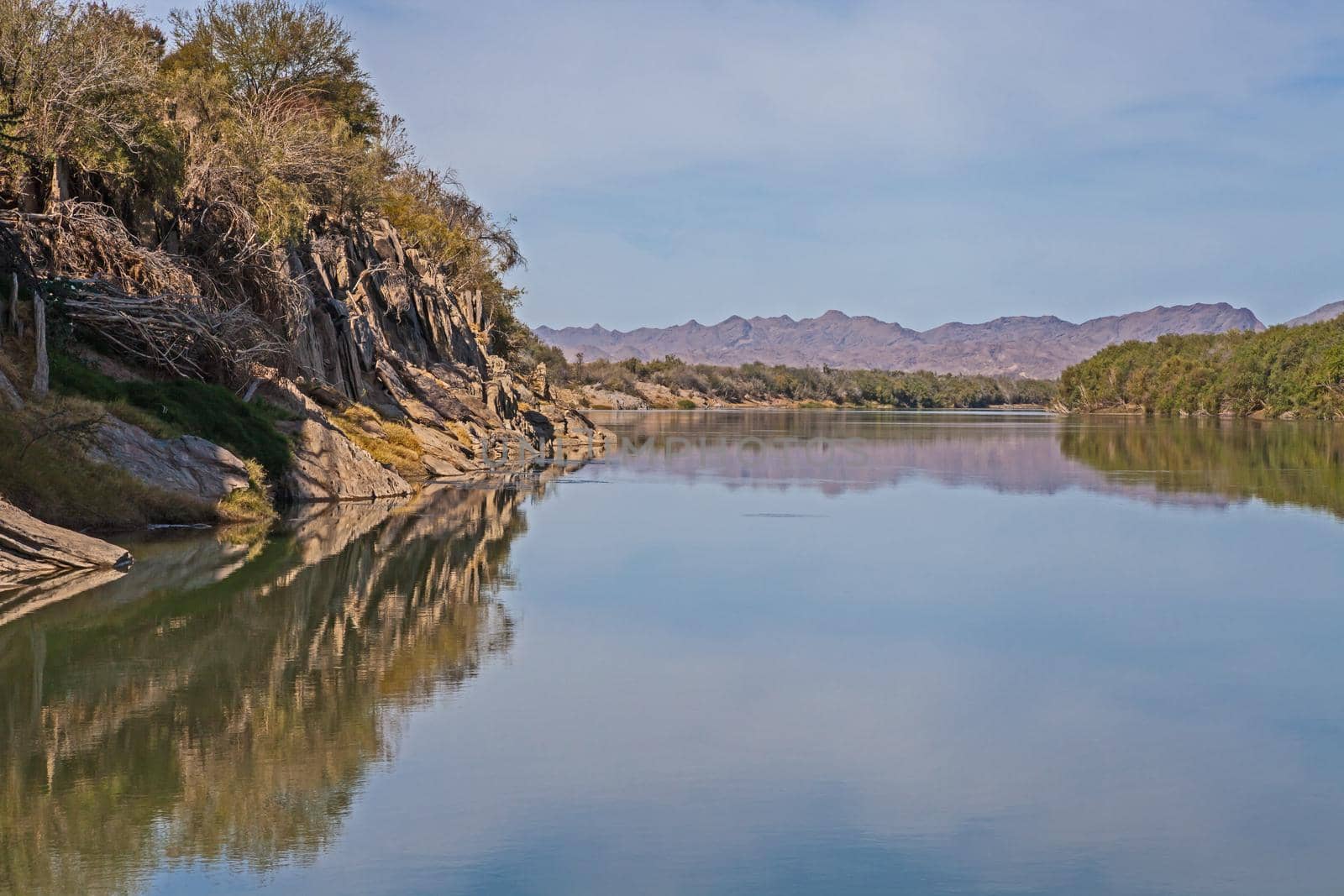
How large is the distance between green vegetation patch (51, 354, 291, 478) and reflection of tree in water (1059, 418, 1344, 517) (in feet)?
68.1

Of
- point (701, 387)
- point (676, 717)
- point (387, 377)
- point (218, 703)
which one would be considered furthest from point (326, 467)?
point (701, 387)

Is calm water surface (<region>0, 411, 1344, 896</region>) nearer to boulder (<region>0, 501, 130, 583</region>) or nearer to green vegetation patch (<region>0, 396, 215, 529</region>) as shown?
boulder (<region>0, 501, 130, 583</region>)

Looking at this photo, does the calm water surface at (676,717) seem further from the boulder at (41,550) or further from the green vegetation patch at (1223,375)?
the green vegetation patch at (1223,375)

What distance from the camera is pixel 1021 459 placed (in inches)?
1929

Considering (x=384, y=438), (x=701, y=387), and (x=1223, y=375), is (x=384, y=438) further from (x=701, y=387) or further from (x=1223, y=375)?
(x=701, y=387)

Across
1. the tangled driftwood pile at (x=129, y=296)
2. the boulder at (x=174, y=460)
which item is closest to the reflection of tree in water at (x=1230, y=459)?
the boulder at (x=174, y=460)

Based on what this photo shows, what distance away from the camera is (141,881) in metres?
6.71

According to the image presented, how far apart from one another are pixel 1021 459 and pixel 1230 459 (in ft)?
23.1

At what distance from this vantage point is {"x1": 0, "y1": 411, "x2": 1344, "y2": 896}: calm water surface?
7227mm

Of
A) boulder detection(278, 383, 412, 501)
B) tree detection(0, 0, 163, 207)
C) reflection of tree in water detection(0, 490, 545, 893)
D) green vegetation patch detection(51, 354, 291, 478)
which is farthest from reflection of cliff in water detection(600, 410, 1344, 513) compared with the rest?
reflection of tree in water detection(0, 490, 545, 893)

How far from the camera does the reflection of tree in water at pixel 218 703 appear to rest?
740 cm

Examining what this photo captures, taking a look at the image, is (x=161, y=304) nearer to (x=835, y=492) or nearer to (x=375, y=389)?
(x=375, y=389)

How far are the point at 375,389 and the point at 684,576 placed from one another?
20.2 m

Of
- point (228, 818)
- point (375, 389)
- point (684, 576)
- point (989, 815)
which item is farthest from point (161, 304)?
point (989, 815)
